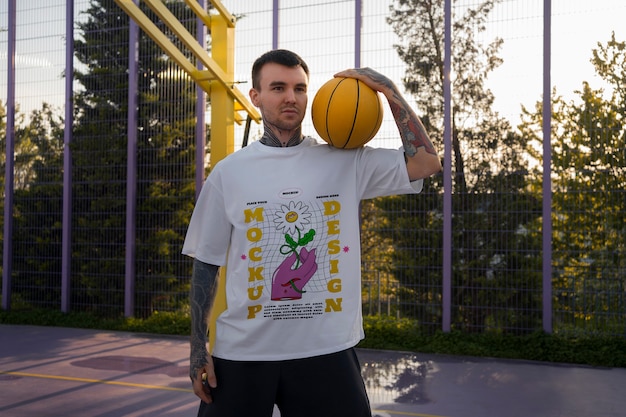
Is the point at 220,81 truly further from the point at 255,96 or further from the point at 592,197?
the point at 592,197

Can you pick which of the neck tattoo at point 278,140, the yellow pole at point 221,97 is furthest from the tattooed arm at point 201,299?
the yellow pole at point 221,97

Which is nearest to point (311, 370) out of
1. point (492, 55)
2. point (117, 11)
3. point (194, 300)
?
point (194, 300)

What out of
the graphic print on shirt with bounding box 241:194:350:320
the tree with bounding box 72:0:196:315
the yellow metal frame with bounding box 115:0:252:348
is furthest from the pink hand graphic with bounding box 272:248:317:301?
the tree with bounding box 72:0:196:315

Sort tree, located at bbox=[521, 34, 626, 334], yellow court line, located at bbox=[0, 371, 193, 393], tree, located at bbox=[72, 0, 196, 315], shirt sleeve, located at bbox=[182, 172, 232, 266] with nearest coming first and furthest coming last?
1. shirt sleeve, located at bbox=[182, 172, 232, 266]
2. yellow court line, located at bbox=[0, 371, 193, 393]
3. tree, located at bbox=[521, 34, 626, 334]
4. tree, located at bbox=[72, 0, 196, 315]

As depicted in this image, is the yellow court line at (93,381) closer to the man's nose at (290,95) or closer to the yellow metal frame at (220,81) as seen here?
the yellow metal frame at (220,81)

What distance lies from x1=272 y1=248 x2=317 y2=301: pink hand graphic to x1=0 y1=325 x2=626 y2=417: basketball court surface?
2743 mm

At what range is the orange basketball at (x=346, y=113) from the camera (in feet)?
6.69

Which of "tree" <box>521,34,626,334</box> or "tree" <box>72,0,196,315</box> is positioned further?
"tree" <box>72,0,196,315</box>

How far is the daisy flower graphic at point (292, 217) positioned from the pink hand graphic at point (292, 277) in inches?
2.9

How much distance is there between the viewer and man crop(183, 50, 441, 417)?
188cm

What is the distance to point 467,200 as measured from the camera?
6.86m

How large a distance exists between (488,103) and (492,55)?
19.7 inches

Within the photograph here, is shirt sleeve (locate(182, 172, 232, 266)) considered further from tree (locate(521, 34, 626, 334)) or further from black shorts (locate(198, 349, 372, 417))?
tree (locate(521, 34, 626, 334))

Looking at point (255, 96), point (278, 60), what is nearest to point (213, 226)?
point (255, 96)
